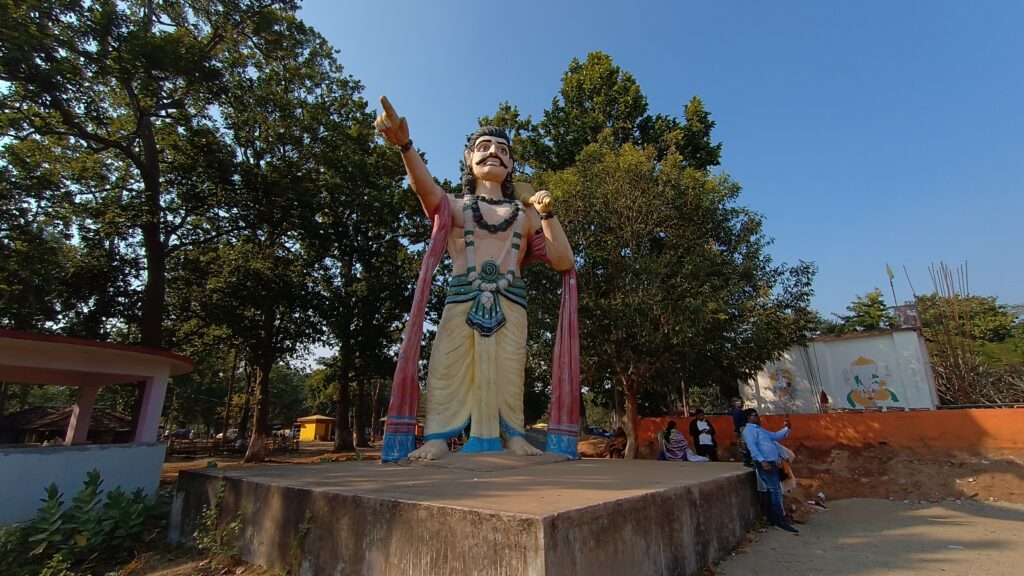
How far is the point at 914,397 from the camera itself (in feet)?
56.1

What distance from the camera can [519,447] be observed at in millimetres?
5824

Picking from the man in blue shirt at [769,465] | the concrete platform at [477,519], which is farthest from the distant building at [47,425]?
the man in blue shirt at [769,465]

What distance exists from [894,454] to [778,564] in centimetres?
551

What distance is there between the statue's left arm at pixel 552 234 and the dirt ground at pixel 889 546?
3.67m

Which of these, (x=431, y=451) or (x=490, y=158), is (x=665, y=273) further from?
(x=431, y=451)

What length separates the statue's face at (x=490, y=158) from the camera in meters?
6.84

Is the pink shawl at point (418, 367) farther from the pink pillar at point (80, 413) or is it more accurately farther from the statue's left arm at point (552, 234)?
the pink pillar at point (80, 413)

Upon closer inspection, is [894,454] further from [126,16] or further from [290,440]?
[290,440]

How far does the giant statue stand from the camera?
5832mm

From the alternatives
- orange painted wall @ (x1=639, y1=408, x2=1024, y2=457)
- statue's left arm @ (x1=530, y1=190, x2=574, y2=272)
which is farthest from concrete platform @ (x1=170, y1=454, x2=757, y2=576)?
orange painted wall @ (x1=639, y1=408, x2=1024, y2=457)

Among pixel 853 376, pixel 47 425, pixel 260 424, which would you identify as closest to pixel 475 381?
pixel 260 424

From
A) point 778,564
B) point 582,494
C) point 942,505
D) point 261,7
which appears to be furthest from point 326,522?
point 261,7

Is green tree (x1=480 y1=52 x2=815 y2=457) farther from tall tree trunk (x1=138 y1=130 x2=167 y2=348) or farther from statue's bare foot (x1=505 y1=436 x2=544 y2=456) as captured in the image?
tall tree trunk (x1=138 y1=130 x2=167 y2=348)

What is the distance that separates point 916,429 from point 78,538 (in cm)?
1026
